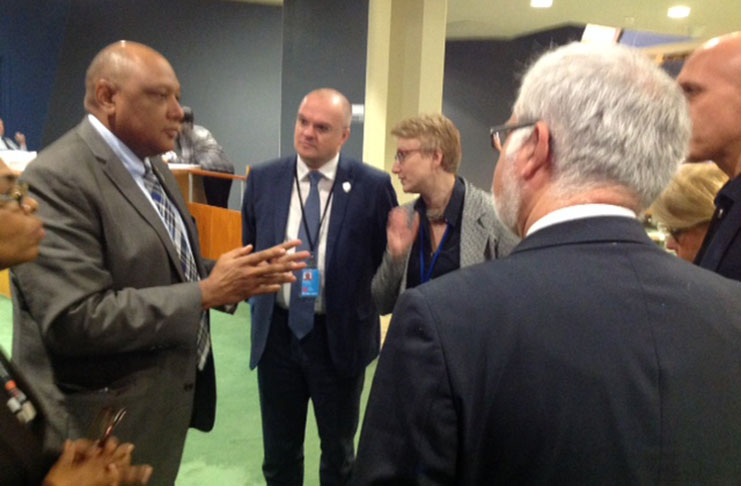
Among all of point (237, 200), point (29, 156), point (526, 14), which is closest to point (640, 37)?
point (526, 14)

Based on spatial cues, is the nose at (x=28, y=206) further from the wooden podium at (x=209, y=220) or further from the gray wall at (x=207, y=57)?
the gray wall at (x=207, y=57)

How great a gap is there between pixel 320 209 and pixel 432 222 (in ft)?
1.52

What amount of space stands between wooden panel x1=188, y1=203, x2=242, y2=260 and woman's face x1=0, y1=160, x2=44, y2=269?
12.3 feet

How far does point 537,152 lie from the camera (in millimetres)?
828

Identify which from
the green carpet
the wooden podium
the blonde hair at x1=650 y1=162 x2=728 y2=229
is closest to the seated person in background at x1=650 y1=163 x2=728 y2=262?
the blonde hair at x1=650 y1=162 x2=728 y2=229

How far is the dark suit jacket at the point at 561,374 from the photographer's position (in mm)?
722

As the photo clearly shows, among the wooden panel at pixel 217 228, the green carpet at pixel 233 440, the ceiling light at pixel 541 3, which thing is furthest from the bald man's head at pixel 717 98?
the ceiling light at pixel 541 3

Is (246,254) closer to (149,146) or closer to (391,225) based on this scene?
(149,146)

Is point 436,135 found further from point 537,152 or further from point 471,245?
point 537,152

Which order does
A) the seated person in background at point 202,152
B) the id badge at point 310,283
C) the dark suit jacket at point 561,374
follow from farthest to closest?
1. the seated person in background at point 202,152
2. the id badge at point 310,283
3. the dark suit jacket at point 561,374

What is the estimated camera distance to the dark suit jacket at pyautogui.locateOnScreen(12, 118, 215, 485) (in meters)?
1.42

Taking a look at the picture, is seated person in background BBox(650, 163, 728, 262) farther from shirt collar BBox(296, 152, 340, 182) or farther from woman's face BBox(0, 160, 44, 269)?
woman's face BBox(0, 160, 44, 269)

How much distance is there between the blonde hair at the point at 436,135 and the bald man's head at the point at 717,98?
96 cm

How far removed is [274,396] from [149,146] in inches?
45.4
